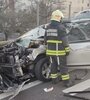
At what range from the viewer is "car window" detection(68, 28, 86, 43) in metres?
8.05

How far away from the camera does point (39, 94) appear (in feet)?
22.7

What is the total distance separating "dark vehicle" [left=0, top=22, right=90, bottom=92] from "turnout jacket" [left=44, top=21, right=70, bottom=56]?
15.2 inches

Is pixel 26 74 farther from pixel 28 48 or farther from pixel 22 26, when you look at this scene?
pixel 22 26

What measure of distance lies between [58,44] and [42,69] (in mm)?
831

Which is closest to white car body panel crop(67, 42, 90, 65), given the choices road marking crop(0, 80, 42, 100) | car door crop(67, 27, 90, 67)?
car door crop(67, 27, 90, 67)

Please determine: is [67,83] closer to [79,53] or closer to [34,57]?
[79,53]

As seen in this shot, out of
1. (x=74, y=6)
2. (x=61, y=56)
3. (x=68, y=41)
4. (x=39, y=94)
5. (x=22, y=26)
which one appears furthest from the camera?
(x=74, y=6)

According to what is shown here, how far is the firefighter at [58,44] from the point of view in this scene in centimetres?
725

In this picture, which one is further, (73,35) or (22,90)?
(73,35)

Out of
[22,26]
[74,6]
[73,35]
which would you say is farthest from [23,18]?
[74,6]

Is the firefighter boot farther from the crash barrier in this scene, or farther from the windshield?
the windshield

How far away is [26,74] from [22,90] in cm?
57

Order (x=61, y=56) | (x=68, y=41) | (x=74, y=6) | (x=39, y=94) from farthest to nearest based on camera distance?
Result: (x=74, y=6)
(x=68, y=41)
(x=61, y=56)
(x=39, y=94)

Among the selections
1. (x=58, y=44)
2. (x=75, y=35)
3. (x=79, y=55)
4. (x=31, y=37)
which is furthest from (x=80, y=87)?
(x=31, y=37)
